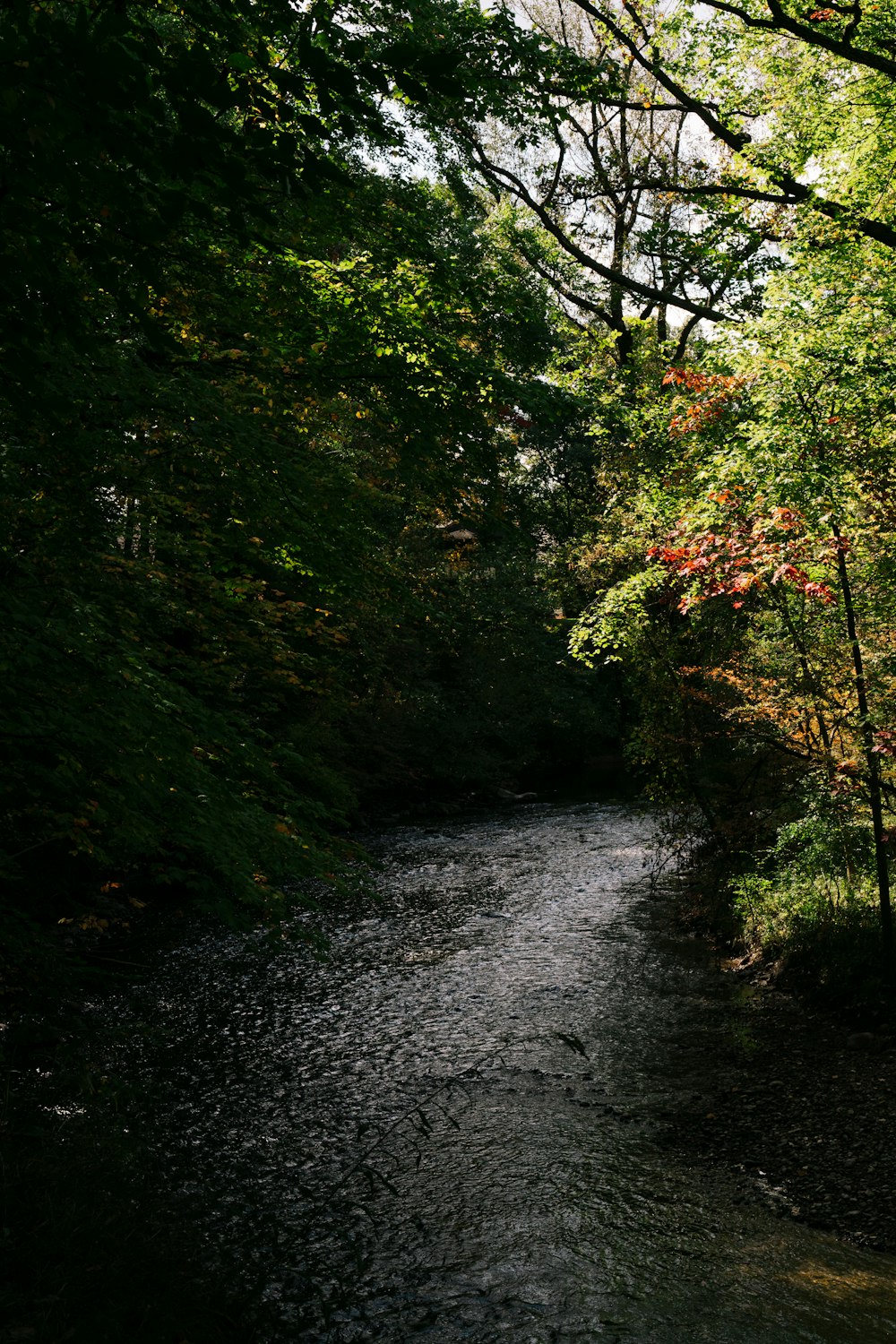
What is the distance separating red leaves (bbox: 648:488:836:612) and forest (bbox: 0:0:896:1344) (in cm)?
5

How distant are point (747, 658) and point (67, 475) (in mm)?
7264

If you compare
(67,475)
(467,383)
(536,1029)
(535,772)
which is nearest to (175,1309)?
(67,475)

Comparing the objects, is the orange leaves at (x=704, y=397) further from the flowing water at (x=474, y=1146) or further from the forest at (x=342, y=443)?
the flowing water at (x=474, y=1146)

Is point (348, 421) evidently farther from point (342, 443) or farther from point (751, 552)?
point (751, 552)

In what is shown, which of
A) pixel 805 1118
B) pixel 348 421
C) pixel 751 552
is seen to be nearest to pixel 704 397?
pixel 751 552

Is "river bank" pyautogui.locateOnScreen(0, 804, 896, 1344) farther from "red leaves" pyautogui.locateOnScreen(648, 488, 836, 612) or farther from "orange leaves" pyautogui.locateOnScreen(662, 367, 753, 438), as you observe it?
"orange leaves" pyautogui.locateOnScreen(662, 367, 753, 438)

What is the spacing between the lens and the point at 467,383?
700cm

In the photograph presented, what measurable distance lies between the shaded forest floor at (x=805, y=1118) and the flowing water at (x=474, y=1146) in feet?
0.59

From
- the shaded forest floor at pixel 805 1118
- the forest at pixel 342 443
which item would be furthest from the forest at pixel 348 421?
the shaded forest floor at pixel 805 1118

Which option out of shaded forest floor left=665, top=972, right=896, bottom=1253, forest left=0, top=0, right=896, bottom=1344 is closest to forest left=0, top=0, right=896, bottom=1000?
forest left=0, top=0, right=896, bottom=1344

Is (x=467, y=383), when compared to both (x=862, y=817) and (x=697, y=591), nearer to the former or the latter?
(x=697, y=591)

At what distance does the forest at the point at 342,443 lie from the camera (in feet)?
10.8

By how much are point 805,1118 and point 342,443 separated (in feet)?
33.1

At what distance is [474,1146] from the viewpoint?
6527 millimetres
